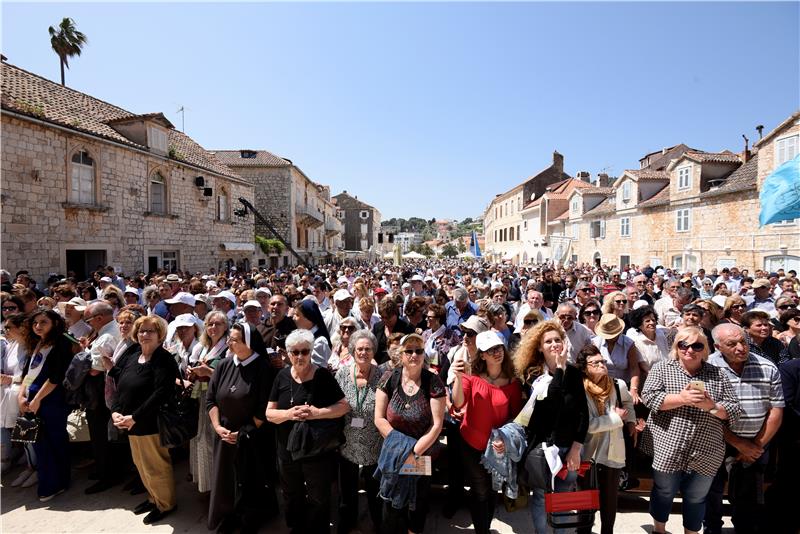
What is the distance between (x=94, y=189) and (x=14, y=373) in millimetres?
11722

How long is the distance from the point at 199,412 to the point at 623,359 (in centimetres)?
412

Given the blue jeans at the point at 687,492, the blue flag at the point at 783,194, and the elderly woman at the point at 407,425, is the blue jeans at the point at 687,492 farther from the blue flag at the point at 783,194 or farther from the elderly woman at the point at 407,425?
the blue flag at the point at 783,194

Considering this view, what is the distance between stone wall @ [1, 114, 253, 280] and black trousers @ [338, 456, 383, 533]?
486 inches

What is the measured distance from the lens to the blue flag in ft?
32.4

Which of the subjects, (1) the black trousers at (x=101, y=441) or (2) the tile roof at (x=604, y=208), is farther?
(2) the tile roof at (x=604, y=208)

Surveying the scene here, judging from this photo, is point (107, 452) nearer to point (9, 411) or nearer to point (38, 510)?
point (38, 510)

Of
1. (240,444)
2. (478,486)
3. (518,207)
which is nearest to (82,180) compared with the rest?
(240,444)

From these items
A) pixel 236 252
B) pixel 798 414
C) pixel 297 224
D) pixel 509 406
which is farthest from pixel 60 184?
pixel 297 224

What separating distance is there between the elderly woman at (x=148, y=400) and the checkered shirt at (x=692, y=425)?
4.11 meters

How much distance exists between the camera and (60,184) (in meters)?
12.0

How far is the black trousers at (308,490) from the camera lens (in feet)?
10.5

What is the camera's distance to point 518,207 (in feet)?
132

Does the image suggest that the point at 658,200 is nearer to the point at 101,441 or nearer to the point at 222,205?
the point at 222,205

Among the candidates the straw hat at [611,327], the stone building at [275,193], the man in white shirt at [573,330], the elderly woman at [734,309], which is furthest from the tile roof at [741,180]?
the stone building at [275,193]
